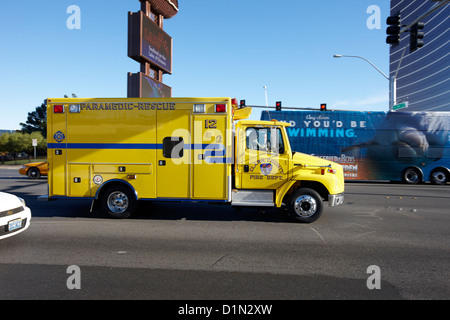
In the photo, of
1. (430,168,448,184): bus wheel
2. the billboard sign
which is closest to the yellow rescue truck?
(430,168,448,184): bus wheel

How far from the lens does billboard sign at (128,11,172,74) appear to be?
1997cm

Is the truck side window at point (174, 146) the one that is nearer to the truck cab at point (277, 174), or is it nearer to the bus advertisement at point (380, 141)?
the truck cab at point (277, 174)

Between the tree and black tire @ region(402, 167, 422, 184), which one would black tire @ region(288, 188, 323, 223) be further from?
the tree

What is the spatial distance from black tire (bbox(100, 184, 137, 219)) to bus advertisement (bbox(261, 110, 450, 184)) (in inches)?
438

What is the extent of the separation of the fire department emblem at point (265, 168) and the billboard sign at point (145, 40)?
15.4m

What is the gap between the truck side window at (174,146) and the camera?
7.48m

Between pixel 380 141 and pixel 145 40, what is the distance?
52.3 ft

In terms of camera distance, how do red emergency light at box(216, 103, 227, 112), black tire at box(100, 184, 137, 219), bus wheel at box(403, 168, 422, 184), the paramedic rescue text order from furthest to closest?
bus wheel at box(403, 168, 422, 184)
black tire at box(100, 184, 137, 219)
the paramedic rescue text
red emergency light at box(216, 103, 227, 112)

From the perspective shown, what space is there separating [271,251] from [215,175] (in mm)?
2625

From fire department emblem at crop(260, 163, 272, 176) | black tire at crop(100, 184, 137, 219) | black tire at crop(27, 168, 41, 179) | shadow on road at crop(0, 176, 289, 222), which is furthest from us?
black tire at crop(27, 168, 41, 179)

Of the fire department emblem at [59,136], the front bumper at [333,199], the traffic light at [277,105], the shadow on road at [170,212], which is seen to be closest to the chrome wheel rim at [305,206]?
the front bumper at [333,199]

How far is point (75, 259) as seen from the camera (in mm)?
4891
